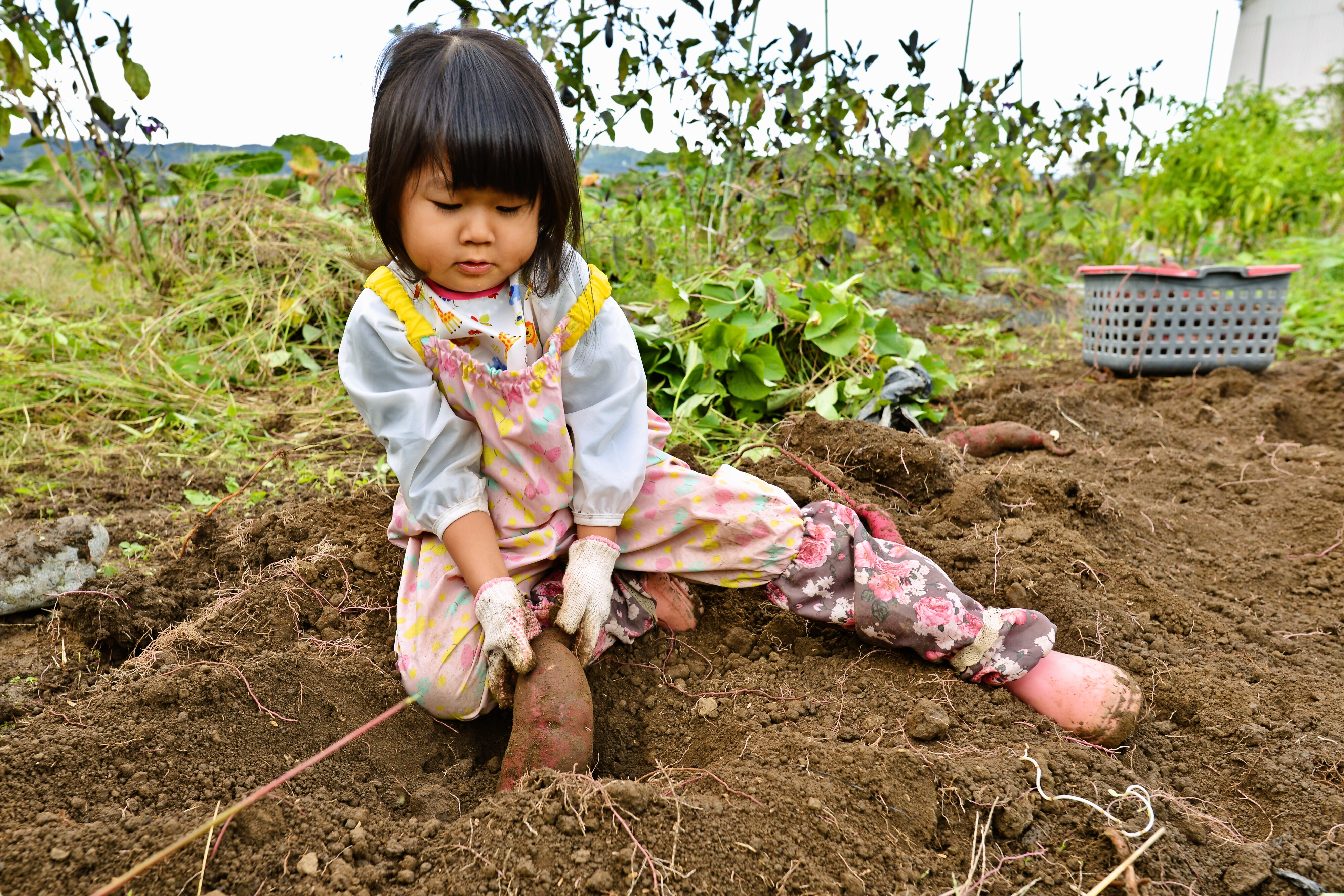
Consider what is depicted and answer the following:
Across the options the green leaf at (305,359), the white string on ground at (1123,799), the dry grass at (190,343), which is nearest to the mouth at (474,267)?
the white string on ground at (1123,799)

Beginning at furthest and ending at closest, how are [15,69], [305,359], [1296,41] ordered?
[1296,41]
[305,359]
[15,69]

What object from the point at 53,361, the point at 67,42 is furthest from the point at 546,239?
the point at 67,42

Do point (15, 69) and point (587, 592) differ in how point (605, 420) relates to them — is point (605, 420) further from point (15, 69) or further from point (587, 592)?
point (15, 69)

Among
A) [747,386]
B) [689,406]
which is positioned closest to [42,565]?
[689,406]

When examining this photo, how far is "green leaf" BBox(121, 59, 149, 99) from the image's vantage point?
3297 mm

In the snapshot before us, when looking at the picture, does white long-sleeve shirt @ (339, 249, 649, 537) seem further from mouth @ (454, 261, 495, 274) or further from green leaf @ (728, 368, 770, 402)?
green leaf @ (728, 368, 770, 402)

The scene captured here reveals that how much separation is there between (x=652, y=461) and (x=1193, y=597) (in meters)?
1.20

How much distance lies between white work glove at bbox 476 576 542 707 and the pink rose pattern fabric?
52 cm

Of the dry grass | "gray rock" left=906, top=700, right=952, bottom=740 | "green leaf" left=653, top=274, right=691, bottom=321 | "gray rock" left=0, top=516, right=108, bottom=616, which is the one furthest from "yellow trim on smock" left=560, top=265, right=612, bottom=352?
the dry grass

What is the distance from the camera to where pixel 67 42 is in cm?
331

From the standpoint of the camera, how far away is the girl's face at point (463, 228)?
51.3 inches

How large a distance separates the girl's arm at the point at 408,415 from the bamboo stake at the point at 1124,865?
1.06m

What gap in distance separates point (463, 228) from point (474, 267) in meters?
0.08

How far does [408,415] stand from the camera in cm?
144
